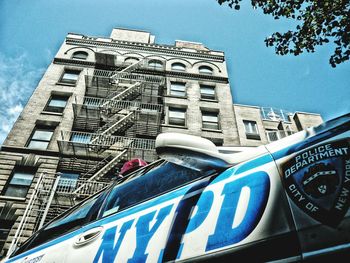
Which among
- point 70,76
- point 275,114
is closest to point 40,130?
point 70,76

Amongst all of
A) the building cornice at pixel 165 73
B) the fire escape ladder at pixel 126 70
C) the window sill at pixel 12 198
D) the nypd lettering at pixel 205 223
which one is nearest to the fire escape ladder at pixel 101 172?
the window sill at pixel 12 198

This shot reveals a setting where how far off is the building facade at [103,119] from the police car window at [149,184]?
8.66 metres

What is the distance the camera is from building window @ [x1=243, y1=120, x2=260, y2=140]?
1708 centimetres

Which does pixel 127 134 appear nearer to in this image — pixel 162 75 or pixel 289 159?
pixel 162 75

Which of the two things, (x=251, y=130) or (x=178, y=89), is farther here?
(x=178, y=89)

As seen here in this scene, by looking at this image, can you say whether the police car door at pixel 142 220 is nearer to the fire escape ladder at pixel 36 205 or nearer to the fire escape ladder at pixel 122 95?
the fire escape ladder at pixel 36 205

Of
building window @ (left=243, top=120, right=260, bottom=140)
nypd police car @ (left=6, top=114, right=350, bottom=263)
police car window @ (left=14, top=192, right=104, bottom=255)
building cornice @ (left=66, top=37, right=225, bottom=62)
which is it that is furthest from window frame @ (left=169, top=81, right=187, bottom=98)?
nypd police car @ (left=6, top=114, right=350, bottom=263)

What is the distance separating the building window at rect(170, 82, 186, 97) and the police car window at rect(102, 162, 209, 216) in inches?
659

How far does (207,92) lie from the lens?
19547mm

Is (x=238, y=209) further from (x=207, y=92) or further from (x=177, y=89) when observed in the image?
(x=207, y=92)

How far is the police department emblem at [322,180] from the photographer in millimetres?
1129

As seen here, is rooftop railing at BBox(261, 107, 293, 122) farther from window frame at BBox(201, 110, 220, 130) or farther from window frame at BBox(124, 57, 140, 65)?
window frame at BBox(124, 57, 140, 65)

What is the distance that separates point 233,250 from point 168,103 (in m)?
16.6

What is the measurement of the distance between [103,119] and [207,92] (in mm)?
9057
